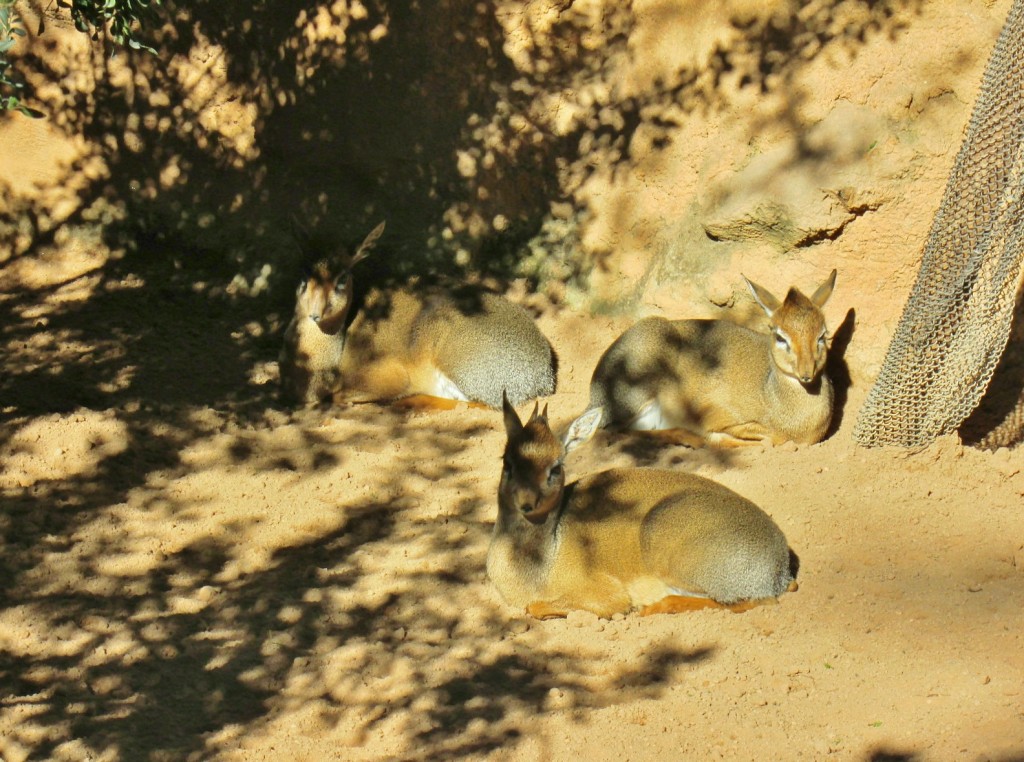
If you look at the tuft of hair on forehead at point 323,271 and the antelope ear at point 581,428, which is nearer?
the antelope ear at point 581,428

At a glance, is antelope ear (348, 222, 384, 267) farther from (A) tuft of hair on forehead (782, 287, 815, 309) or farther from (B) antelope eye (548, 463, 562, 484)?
(B) antelope eye (548, 463, 562, 484)

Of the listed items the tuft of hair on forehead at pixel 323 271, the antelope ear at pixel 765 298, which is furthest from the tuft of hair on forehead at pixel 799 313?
the tuft of hair on forehead at pixel 323 271

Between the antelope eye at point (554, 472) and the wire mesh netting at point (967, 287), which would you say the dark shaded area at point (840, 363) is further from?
the antelope eye at point (554, 472)

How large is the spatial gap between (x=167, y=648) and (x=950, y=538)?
4.35 m

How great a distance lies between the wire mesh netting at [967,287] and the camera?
6746mm

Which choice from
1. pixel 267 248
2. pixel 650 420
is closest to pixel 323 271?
pixel 267 248

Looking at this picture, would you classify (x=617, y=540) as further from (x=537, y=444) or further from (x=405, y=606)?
(x=405, y=606)

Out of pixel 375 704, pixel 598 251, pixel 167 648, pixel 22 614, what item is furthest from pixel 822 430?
pixel 22 614

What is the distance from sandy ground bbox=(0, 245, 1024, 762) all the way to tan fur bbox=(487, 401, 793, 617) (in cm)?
18

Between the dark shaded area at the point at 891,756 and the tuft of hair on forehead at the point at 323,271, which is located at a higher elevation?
the tuft of hair on forehead at the point at 323,271

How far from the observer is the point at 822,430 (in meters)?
8.25

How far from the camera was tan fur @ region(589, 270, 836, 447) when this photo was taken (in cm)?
828

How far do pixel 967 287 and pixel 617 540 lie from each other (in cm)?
269

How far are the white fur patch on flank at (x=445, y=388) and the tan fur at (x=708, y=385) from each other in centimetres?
125
